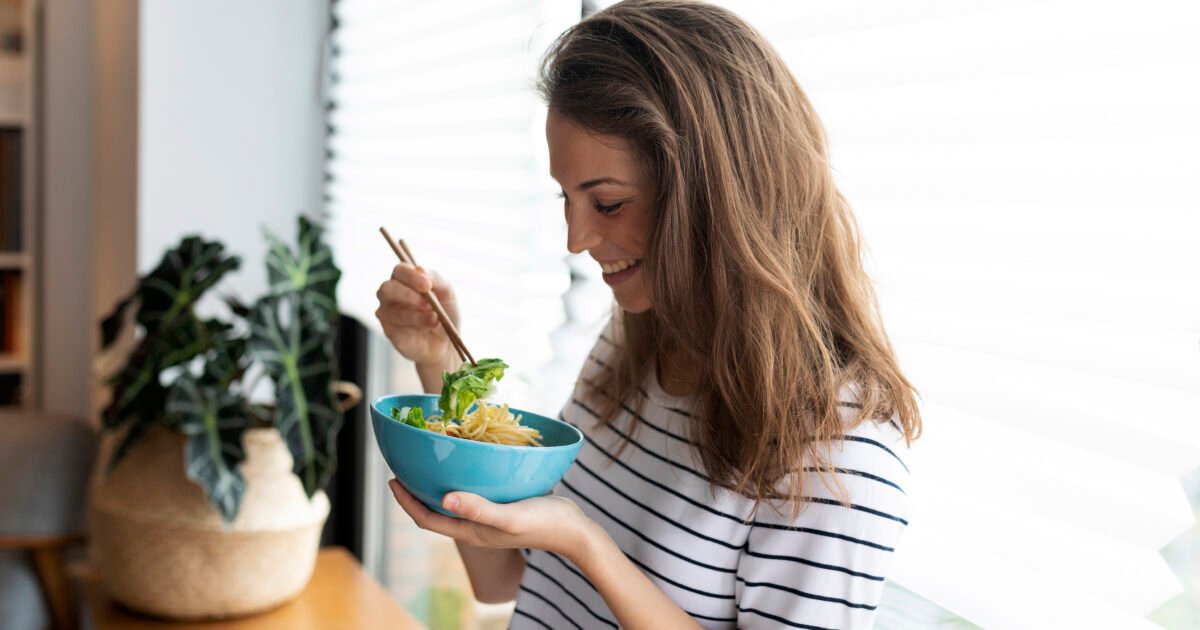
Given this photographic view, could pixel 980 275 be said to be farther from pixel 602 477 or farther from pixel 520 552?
pixel 520 552

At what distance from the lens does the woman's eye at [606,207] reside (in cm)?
95

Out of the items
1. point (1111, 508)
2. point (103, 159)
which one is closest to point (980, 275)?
point (1111, 508)

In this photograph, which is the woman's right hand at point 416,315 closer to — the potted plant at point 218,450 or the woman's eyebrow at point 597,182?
the woman's eyebrow at point 597,182

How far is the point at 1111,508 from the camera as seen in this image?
0.76 m

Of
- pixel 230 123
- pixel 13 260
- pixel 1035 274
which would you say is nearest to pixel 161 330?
pixel 230 123

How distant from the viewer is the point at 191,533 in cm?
171

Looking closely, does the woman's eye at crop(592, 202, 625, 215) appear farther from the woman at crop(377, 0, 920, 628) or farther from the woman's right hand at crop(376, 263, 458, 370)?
the woman's right hand at crop(376, 263, 458, 370)

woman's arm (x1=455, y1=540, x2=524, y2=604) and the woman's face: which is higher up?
the woman's face

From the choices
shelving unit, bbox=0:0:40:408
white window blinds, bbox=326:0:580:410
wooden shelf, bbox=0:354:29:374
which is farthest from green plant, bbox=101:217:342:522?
wooden shelf, bbox=0:354:29:374

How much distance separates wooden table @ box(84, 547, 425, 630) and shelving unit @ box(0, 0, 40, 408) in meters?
1.79

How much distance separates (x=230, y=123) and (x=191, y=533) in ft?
3.59

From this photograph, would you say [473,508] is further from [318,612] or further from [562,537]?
[318,612]

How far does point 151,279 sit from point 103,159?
4.16ft

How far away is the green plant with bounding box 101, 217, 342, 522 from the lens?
1.67 metres
